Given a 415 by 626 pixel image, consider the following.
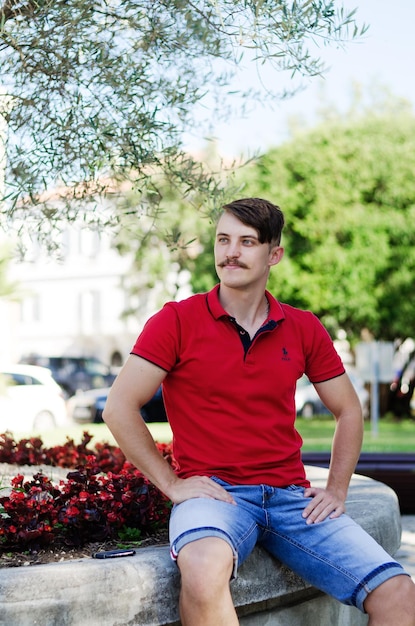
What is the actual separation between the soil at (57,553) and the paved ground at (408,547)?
256cm

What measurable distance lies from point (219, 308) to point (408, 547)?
4063 mm

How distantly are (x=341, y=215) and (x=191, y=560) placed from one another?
2970 centimetres

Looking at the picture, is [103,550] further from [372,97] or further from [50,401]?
[372,97]

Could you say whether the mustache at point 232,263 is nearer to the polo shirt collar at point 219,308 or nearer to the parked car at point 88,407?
the polo shirt collar at point 219,308

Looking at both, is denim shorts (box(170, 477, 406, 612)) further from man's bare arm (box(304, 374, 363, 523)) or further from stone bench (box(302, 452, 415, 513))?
stone bench (box(302, 452, 415, 513))

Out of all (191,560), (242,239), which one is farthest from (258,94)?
(191,560)

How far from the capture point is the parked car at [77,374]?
112 ft

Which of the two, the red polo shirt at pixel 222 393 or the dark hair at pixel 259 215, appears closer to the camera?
the red polo shirt at pixel 222 393

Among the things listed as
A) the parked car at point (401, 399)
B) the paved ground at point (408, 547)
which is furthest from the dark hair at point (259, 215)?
the parked car at point (401, 399)

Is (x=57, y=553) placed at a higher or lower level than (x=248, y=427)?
lower

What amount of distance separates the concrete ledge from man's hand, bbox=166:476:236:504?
0.21m

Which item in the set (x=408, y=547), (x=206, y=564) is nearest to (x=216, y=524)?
(x=206, y=564)

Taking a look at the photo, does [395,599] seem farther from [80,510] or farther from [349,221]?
[349,221]

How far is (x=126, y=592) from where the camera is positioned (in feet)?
10.9
